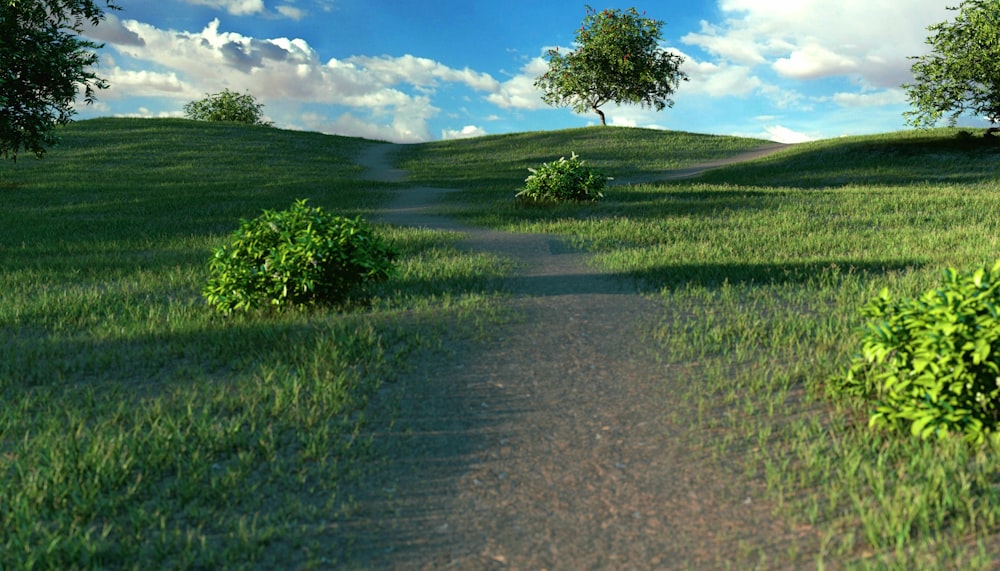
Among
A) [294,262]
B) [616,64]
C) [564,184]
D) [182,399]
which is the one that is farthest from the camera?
[616,64]

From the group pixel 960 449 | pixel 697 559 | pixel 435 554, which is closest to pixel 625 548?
pixel 697 559

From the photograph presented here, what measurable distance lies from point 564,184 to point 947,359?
15806mm

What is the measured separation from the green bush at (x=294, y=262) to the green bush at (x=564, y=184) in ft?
38.2

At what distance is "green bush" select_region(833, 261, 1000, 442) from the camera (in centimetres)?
457

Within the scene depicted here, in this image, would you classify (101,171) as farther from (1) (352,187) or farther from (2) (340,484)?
(2) (340,484)

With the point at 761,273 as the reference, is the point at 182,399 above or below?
below

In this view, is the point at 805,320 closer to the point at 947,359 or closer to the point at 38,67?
the point at 947,359

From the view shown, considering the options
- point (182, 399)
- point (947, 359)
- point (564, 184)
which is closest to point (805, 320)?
point (947, 359)

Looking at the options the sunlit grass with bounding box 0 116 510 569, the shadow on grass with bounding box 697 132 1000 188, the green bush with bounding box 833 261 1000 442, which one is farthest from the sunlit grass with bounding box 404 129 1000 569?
the sunlit grass with bounding box 0 116 510 569

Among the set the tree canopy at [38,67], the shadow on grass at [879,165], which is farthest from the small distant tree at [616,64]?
the tree canopy at [38,67]

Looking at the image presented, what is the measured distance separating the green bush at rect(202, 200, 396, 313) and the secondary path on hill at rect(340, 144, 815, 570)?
2.15m

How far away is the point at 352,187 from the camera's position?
26.7 metres

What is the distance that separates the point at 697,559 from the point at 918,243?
11377 mm

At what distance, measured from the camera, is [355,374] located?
6.32 m
